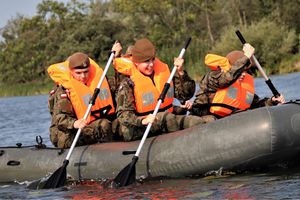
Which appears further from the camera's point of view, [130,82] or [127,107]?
[130,82]

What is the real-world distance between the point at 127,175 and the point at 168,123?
83 centimetres

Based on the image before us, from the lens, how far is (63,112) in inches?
340

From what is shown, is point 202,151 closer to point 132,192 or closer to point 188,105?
point 132,192

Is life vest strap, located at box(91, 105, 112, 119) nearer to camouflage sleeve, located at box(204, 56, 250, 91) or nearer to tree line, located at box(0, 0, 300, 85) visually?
camouflage sleeve, located at box(204, 56, 250, 91)

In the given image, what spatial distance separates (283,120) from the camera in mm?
7336

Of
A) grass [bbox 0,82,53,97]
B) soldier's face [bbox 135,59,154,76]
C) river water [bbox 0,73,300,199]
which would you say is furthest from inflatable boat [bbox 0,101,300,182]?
grass [bbox 0,82,53,97]

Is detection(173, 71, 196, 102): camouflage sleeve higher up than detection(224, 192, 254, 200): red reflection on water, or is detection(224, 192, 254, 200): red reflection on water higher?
detection(173, 71, 196, 102): camouflage sleeve

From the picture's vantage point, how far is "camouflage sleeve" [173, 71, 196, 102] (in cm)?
884

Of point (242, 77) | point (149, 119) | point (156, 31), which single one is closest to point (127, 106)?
point (149, 119)

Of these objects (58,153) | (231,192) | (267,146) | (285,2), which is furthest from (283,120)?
(285,2)

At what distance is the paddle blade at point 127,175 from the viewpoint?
7.82m

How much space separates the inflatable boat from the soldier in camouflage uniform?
0.65 meters

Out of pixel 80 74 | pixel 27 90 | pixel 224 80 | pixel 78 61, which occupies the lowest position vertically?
pixel 27 90

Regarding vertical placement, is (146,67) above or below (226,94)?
above
